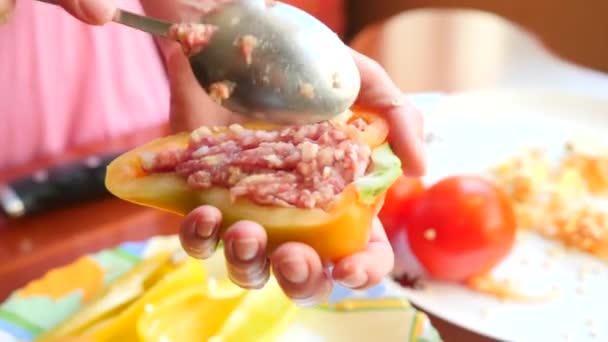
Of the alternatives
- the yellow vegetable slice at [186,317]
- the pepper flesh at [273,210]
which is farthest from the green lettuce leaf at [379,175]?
the yellow vegetable slice at [186,317]

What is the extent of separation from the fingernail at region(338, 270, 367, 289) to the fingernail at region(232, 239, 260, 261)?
0.04 m

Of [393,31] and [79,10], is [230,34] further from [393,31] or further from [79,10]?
[393,31]

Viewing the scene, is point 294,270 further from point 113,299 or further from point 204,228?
A: point 113,299

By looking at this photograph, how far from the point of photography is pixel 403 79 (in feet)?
3.80

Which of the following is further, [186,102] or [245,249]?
[186,102]

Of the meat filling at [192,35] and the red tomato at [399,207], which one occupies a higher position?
the meat filling at [192,35]

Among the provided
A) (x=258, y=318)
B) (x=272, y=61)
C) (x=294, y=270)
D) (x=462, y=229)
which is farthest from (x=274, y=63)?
(x=462, y=229)

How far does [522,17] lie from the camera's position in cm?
131

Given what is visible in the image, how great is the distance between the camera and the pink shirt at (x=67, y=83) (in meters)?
0.94

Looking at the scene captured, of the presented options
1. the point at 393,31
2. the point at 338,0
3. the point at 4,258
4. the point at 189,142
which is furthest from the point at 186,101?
the point at 393,31

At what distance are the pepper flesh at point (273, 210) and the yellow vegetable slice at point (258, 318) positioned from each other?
18 centimetres

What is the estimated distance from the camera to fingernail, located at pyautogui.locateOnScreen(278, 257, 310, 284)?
0.36m

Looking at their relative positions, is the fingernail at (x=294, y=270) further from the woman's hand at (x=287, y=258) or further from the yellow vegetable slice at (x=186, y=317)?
the yellow vegetable slice at (x=186, y=317)

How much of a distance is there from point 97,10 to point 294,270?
154mm
